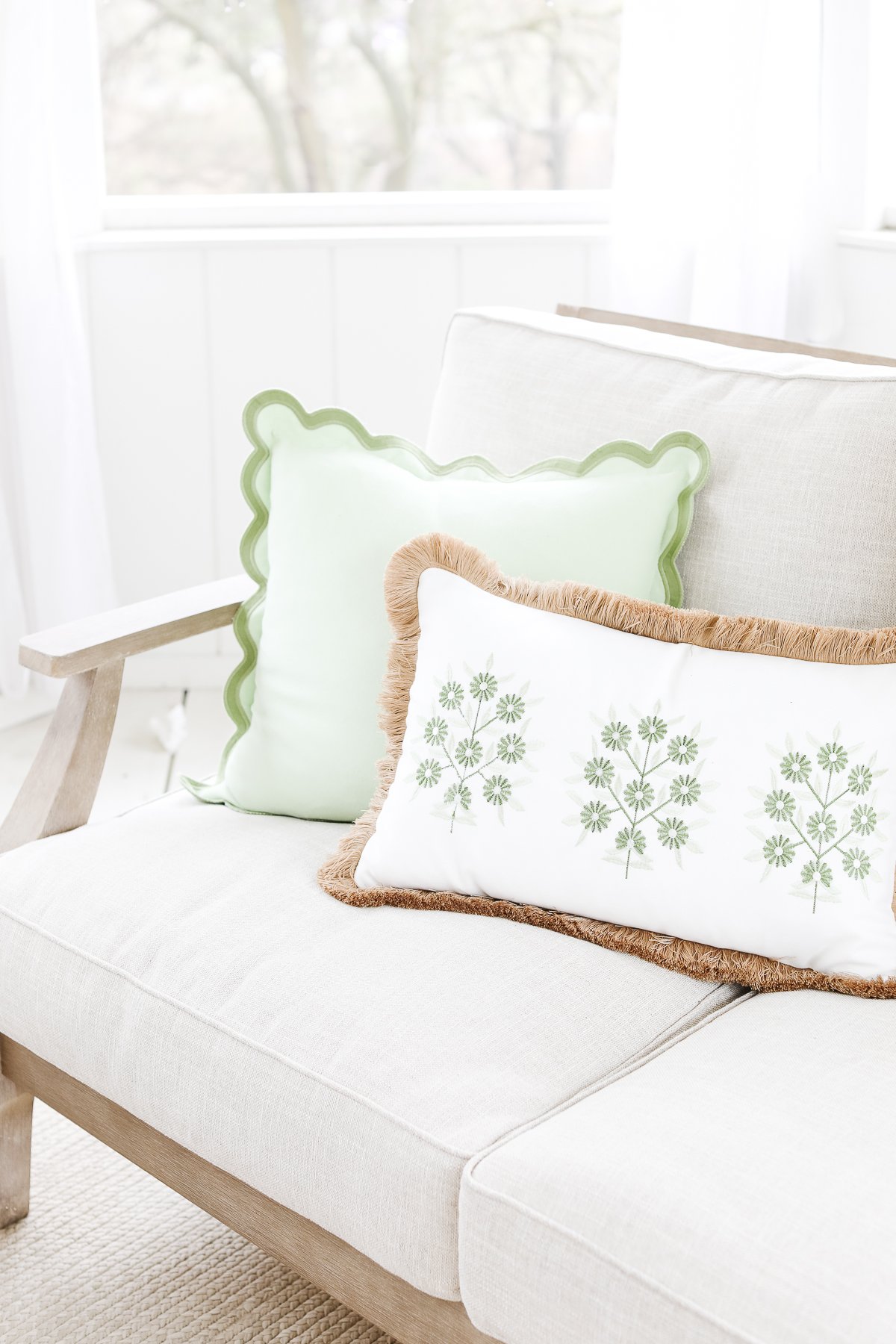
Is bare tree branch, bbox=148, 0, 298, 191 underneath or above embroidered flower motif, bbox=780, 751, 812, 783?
above

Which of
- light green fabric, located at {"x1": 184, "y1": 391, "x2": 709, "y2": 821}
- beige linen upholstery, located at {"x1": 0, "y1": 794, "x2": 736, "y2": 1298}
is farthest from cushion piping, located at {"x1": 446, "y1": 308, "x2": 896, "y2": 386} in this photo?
beige linen upholstery, located at {"x1": 0, "y1": 794, "x2": 736, "y2": 1298}

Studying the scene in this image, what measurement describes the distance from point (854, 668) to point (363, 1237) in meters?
0.60

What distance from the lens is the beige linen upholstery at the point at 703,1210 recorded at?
0.84m

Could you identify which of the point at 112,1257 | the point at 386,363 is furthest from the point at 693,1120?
the point at 386,363

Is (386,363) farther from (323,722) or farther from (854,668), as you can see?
(854,668)

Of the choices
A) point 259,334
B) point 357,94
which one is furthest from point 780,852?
point 357,94

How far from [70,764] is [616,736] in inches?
23.0

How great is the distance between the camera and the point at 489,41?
265 centimetres

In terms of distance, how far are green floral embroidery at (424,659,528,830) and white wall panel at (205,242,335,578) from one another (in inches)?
61.3

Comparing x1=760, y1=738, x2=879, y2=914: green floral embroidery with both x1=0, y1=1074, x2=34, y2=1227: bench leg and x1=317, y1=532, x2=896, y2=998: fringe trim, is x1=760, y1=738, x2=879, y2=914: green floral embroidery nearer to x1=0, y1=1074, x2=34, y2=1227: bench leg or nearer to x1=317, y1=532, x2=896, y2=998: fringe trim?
x1=317, y1=532, x2=896, y2=998: fringe trim

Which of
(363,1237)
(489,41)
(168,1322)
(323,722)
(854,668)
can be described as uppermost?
(489,41)

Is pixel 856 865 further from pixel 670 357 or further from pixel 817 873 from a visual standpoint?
pixel 670 357

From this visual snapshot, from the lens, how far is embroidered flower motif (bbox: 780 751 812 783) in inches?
44.3

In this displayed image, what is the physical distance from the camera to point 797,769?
113cm
